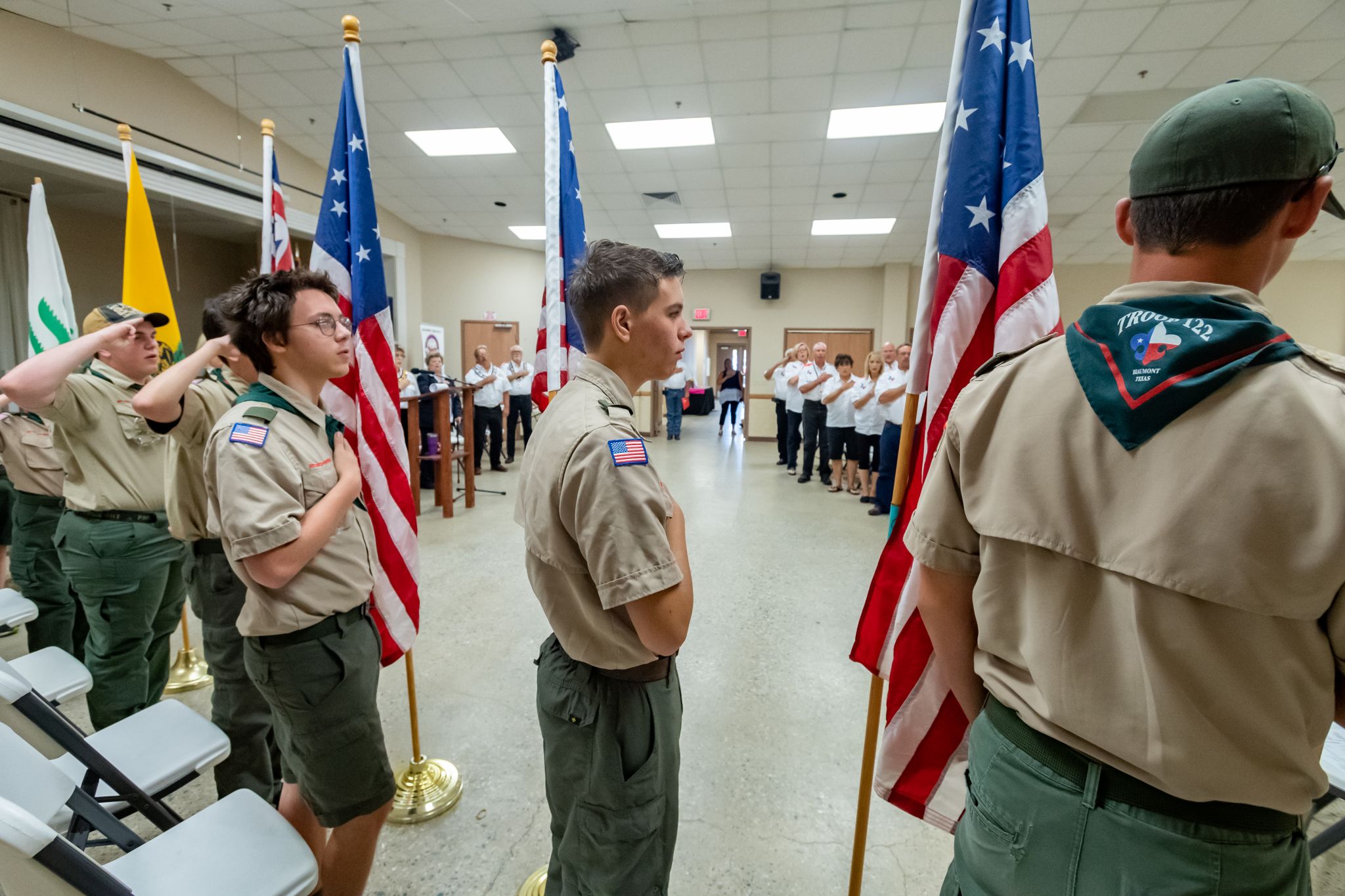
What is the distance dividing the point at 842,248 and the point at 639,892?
998 centimetres

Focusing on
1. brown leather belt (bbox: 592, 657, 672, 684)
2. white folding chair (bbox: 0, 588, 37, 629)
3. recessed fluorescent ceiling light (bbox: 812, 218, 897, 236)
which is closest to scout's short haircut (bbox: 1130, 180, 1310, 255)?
brown leather belt (bbox: 592, 657, 672, 684)

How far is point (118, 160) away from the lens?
509cm

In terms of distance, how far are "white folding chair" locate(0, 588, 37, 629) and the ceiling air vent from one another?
6.80m

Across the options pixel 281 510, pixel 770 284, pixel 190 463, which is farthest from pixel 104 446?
pixel 770 284

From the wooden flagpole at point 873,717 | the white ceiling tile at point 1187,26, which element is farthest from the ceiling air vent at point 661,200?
the wooden flagpole at point 873,717

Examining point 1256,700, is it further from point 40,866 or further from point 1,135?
point 1,135

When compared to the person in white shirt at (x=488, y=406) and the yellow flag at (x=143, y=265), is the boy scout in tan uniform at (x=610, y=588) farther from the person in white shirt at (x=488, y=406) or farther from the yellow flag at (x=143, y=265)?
the person in white shirt at (x=488, y=406)

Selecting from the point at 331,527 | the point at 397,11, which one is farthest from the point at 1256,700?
the point at 397,11

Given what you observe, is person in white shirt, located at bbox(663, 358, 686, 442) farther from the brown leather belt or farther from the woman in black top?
the brown leather belt

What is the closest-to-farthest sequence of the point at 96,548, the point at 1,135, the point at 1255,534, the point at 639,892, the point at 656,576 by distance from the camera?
the point at 1255,534
the point at 656,576
the point at 639,892
the point at 96,548
the point at 1,135

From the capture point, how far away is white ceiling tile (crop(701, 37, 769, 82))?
4.18 m

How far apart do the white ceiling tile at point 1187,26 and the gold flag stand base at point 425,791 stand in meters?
5.73

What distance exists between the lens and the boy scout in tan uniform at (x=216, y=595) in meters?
1.59

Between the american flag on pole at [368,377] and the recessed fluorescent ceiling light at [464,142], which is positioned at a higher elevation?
the recessed fluorescent ceiling light at [464,142]
